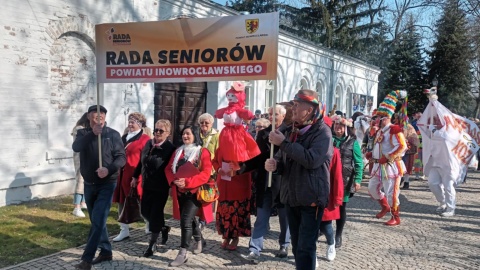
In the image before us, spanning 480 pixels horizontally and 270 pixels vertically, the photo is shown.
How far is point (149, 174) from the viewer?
5477 mm

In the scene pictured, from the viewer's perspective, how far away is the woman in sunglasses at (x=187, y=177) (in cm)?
522

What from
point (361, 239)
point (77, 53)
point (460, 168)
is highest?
Result: point (77, 53)

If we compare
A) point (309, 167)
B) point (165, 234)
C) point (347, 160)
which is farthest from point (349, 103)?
point (309, 167)

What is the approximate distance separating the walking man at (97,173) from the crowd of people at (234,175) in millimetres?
11

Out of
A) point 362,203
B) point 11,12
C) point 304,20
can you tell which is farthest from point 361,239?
point 304,20

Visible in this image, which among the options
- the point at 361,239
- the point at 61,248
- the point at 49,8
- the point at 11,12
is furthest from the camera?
the point at 49,8

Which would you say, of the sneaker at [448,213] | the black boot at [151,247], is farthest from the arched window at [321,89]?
→ the black boot at [151,247]

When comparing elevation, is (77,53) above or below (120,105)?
above

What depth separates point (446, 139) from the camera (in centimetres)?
905

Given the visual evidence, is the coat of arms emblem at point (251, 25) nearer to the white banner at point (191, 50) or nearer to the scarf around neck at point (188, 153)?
the white banner at point (191, 50)

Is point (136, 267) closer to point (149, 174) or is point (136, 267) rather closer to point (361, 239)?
point (149, 174)

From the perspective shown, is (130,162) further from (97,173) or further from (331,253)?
(331,253)

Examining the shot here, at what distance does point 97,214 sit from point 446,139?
7.00 meters

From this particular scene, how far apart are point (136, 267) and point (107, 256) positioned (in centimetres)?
39
